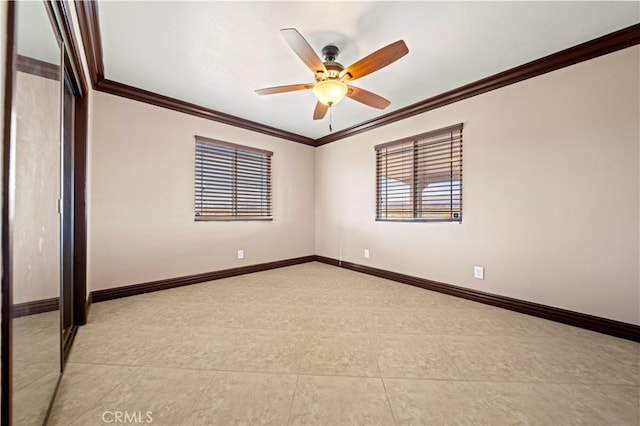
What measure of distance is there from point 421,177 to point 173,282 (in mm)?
3483

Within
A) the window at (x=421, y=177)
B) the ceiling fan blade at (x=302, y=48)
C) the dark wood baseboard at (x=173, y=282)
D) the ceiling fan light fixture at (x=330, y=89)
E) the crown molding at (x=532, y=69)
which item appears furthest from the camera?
the window at (x=421, y=177)

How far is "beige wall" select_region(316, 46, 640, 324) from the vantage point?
2.03 metres

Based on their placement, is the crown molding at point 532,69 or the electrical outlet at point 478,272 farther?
the electrical outlet at point 478,272

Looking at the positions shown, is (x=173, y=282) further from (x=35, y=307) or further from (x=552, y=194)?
(x=552, y=194)

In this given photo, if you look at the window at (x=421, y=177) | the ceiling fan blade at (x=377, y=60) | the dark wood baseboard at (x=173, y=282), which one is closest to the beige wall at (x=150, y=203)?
the dark wood baseboard at (x=173, y=282)

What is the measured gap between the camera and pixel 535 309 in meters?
2.43

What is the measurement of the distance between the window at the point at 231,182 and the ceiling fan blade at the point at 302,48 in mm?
2200

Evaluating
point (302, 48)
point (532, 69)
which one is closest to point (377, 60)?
point (302, 48)

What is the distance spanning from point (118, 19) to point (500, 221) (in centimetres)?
383

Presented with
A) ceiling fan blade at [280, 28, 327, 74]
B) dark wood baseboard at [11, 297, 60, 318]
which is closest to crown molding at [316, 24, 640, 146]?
ceiling fan blade at [280, 28, 327, 74]

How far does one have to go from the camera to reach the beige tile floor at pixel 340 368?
1282 mm

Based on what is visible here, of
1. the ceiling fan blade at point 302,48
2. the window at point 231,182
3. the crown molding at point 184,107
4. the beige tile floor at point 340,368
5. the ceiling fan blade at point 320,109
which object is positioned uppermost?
the crown molding at point 184,107

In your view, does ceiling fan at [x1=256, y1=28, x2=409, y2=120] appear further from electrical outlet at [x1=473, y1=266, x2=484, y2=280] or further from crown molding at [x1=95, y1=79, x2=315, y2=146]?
electrical outlet at [x1=473, y1=266, x2=484, y2=280]

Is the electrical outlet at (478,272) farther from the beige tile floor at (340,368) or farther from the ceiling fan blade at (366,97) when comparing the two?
the ceiling fan blade at (366,97)
